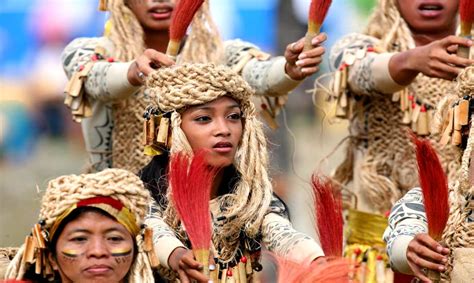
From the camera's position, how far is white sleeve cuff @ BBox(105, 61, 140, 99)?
7746 millimetres

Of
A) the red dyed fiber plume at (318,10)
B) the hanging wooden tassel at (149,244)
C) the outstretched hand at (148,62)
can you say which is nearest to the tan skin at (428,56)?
the red dyed fiber plume at (318,10)

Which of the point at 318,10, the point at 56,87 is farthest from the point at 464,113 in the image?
the point at 56,87

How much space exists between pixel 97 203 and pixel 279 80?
61.2 inches

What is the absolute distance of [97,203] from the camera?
6449 millimetres

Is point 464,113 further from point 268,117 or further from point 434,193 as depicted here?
point 268,117

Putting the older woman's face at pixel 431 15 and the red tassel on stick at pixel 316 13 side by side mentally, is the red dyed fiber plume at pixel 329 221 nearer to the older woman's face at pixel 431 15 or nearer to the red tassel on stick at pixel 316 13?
the red tassel on stick at pixel 316 13

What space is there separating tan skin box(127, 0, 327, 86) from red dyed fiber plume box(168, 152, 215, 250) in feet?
2.80

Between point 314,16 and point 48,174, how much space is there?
3.97m

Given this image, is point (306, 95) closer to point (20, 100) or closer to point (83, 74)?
point (20, 100)

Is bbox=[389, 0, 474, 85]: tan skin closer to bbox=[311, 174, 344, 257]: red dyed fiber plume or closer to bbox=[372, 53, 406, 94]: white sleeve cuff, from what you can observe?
bbox=[372, 53, 406, 94]: white sleeve cuff

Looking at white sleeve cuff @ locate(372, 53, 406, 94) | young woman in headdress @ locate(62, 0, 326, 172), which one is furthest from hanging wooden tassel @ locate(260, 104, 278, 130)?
white sleeve cuff @ locate(372, 53, 406, 94)

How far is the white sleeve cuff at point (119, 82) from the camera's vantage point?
7.75 meters

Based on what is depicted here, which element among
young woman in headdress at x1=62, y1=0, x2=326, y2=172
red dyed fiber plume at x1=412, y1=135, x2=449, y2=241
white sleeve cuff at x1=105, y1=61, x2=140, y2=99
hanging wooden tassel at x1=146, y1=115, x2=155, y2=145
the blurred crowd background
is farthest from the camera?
the blurred crowd background

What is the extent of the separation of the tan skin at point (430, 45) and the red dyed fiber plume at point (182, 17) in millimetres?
804
